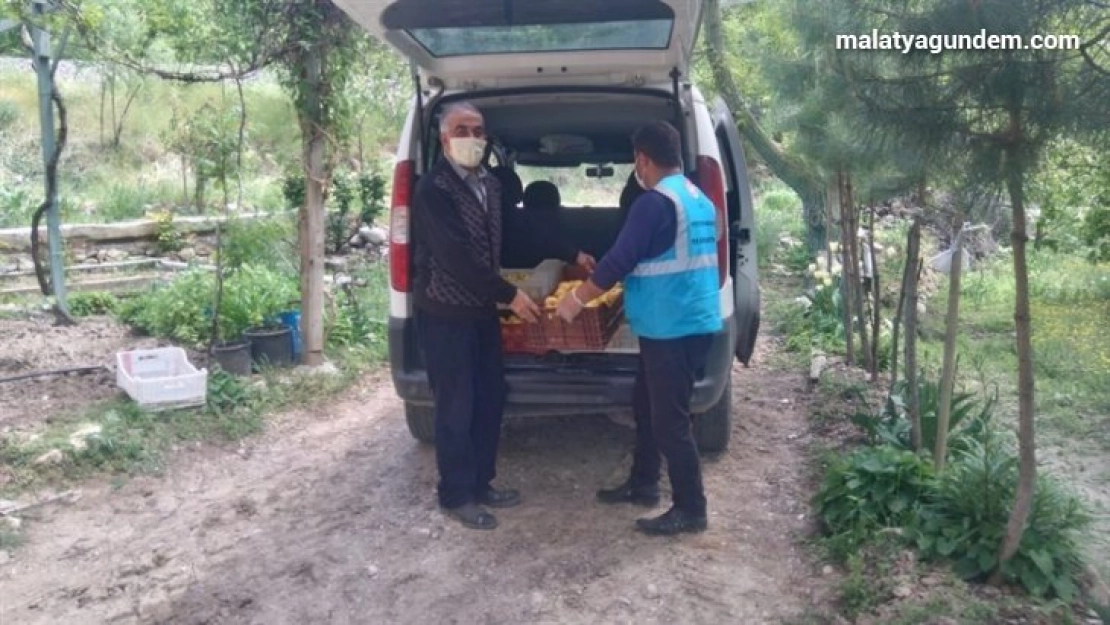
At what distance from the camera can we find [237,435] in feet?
18.3

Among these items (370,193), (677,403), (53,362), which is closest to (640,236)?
(677,403)

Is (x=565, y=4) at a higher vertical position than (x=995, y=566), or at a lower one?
higher

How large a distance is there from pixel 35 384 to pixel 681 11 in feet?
15.3

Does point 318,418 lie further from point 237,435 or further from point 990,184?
point 990,184

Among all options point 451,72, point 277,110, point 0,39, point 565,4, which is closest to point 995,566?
point 565,4

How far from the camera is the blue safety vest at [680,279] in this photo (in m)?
3.90

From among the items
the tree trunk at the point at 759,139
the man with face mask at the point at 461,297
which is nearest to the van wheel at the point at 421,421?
the man with face mask at the point at 461,297

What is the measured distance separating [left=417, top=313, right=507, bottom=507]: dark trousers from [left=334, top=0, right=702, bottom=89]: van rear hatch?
3.79 feet

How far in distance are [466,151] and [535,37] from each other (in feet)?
2.03

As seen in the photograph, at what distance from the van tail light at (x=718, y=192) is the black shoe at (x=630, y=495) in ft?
3.28

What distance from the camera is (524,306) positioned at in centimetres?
409

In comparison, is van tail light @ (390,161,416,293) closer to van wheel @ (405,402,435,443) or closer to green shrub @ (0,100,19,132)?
van wheel @ (405,402,435,443)

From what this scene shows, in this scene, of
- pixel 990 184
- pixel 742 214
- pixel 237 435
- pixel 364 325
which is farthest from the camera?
pixel 364 325

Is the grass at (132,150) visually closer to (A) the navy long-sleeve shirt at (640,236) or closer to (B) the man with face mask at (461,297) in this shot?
(B) the man with face mask at (461,297)
